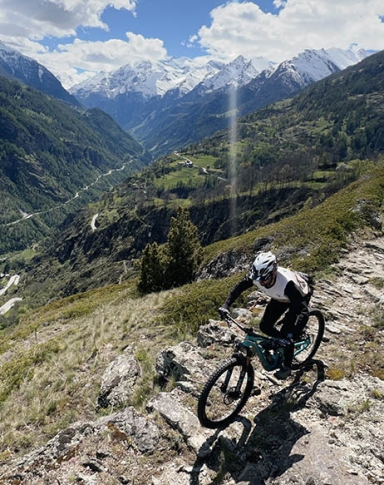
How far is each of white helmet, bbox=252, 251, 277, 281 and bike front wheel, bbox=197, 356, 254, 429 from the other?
201 cm

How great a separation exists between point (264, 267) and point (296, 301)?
1.26 m

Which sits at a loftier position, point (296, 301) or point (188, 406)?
point (296, 301)

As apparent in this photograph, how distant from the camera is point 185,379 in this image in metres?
9.92

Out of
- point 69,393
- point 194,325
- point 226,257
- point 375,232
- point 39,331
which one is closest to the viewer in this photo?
point 69,393

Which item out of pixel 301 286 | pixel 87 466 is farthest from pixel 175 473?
pixel 301 286

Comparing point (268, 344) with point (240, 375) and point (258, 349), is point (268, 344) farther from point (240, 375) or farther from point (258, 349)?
point (240, 375)

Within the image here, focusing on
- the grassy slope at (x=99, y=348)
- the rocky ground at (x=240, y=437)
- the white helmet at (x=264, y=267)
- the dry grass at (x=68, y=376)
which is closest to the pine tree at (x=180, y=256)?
the grassy slope at (x=99, y=348)

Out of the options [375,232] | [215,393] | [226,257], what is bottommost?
[226,257]

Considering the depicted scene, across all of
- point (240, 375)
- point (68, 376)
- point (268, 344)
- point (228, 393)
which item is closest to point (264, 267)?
point (268, 344)

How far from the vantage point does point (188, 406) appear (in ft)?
29.4

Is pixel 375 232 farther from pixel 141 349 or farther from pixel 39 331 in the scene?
pixel 39 331

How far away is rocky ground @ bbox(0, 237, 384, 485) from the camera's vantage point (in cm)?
697

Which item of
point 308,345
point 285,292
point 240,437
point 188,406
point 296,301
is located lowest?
point 240,437

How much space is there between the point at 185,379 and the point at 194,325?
17.1ft
